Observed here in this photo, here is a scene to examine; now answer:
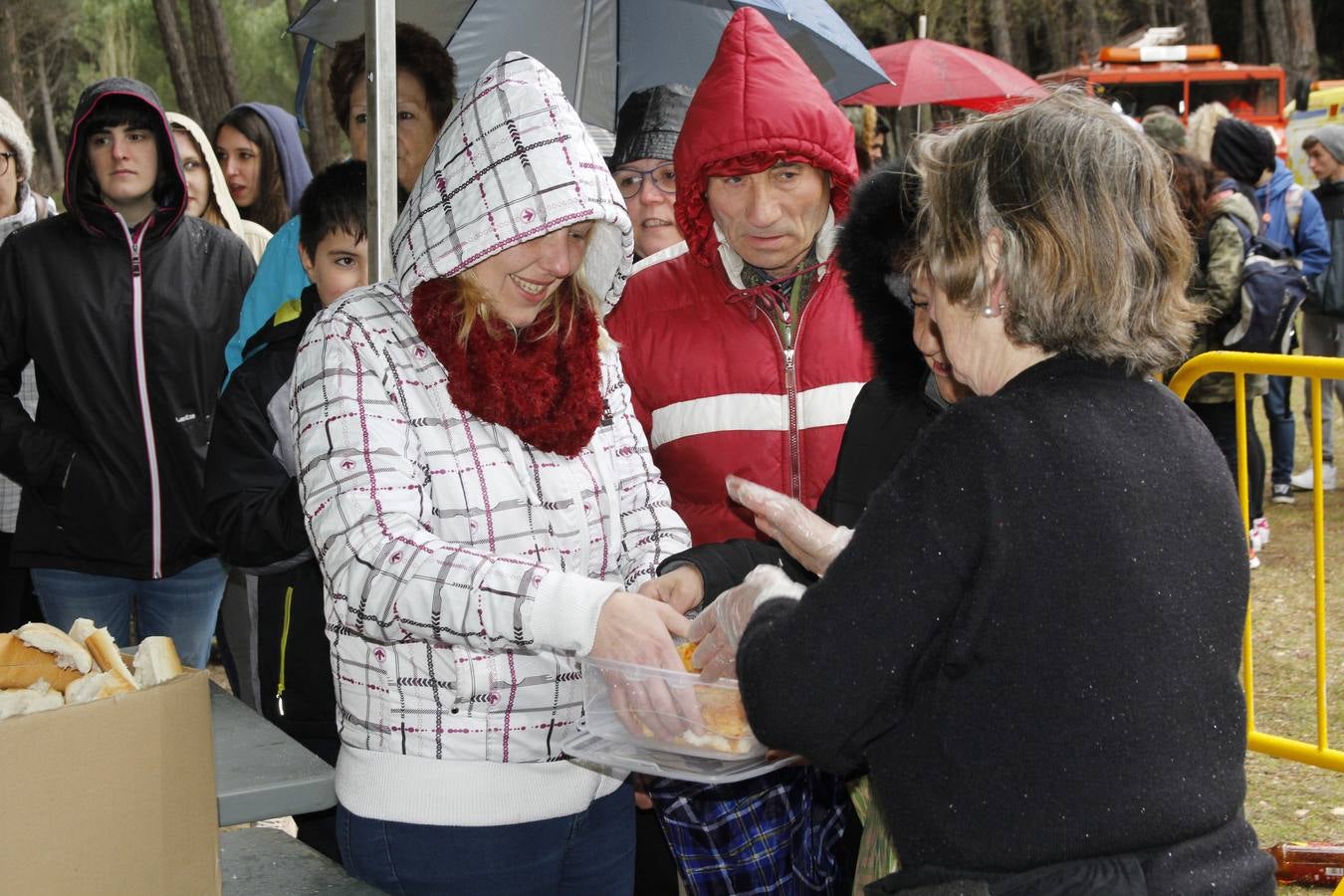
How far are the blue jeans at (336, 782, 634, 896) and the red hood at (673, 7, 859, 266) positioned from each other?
3.92ft

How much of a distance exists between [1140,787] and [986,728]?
0.52ft

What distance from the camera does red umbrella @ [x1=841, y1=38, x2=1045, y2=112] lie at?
1000 cm

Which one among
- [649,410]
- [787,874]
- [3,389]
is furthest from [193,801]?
[3,389]

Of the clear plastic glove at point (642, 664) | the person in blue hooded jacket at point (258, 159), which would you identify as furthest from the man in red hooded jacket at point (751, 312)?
the person in blue hooded jacket at point (258, 159)

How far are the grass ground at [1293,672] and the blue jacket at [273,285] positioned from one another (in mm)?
2638

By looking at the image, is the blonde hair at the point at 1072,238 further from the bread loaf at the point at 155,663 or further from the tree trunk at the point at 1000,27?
the tree trunk at the point at 1000,27

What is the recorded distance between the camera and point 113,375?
3.61 metres

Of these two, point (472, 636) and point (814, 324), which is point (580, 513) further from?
point (814, 324)

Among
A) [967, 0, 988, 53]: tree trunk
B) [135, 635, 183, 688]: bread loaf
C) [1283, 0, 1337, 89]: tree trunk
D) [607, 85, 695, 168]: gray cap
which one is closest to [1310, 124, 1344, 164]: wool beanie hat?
[607, 85, 695, 168]: gray cap

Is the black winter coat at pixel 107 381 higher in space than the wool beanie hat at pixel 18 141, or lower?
lower

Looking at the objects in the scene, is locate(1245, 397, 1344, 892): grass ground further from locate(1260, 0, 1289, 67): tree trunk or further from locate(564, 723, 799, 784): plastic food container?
locate(1260, 0, 1289, 67): tree trunk

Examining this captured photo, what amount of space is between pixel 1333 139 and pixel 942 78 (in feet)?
9.34

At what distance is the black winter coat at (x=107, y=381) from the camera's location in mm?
3561

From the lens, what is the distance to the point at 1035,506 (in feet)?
4.33
